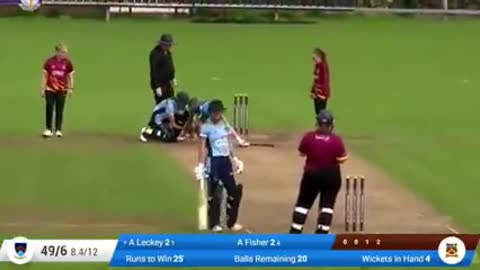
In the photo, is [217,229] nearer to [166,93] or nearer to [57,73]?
[57,73]

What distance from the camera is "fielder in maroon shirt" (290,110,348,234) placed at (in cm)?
1619

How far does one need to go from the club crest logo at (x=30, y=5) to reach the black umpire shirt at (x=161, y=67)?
29994mm

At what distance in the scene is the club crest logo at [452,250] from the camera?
44.6 ft

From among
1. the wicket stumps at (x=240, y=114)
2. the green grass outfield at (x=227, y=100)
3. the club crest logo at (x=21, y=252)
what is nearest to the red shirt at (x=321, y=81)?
the green grass outfield at (x=227, y=100)

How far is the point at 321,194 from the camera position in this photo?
16.5 meters

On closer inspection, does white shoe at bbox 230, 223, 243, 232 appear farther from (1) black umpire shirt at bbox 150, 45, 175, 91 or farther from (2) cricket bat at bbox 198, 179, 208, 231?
(1) black umpire shirt at bbox 150, 45, 175, 91

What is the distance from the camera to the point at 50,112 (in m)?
25.2

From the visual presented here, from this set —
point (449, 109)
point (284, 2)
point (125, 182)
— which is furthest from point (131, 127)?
point (284, 2)

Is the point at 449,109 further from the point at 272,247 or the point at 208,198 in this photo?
the point at 272,247

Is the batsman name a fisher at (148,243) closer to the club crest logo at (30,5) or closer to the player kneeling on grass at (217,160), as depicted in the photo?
the player kneeling on grass at (217,160)

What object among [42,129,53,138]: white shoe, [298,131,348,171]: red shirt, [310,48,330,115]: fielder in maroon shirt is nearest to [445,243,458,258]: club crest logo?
[298,131,348,171]: red shirt

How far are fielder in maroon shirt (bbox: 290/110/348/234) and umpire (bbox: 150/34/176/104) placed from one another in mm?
9475

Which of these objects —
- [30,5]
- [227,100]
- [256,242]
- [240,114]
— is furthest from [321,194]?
[30,5]

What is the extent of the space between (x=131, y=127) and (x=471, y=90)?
1158 cm
